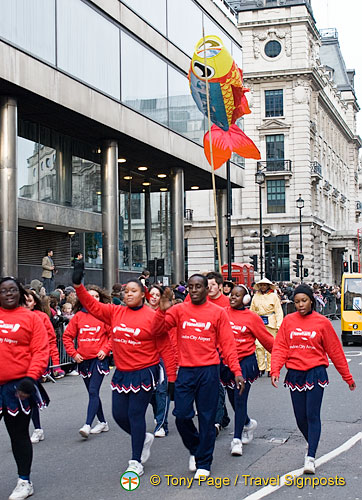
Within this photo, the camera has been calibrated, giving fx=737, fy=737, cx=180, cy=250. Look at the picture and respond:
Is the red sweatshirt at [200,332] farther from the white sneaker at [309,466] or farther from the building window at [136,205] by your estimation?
the building window at [136,205]

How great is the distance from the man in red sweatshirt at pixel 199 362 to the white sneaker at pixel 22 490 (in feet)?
4.69

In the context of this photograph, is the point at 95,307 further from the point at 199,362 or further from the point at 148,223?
the point at 148,223

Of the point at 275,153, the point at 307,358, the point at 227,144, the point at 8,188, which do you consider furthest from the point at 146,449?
the point at 275,153

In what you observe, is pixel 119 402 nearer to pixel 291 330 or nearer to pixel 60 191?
pixel 291 330

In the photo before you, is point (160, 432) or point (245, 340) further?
point (160, 432)

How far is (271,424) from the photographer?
9492 mm

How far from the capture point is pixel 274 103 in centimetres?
6034

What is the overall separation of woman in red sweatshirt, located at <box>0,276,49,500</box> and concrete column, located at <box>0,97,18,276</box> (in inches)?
522

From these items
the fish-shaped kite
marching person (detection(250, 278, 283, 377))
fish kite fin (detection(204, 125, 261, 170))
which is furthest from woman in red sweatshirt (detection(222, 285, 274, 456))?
fish kite fin (detection(204, 125, 261, 170))

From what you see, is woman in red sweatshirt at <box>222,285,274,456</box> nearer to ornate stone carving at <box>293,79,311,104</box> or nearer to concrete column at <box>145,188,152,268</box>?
concrete column at <box>145,188,152,268</box>

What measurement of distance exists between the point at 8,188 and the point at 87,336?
11.2 metres

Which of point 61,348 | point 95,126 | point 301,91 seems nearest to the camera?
point 61,348

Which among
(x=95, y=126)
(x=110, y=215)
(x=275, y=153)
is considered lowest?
(x=110, y=215)

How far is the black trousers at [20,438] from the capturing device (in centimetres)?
617
